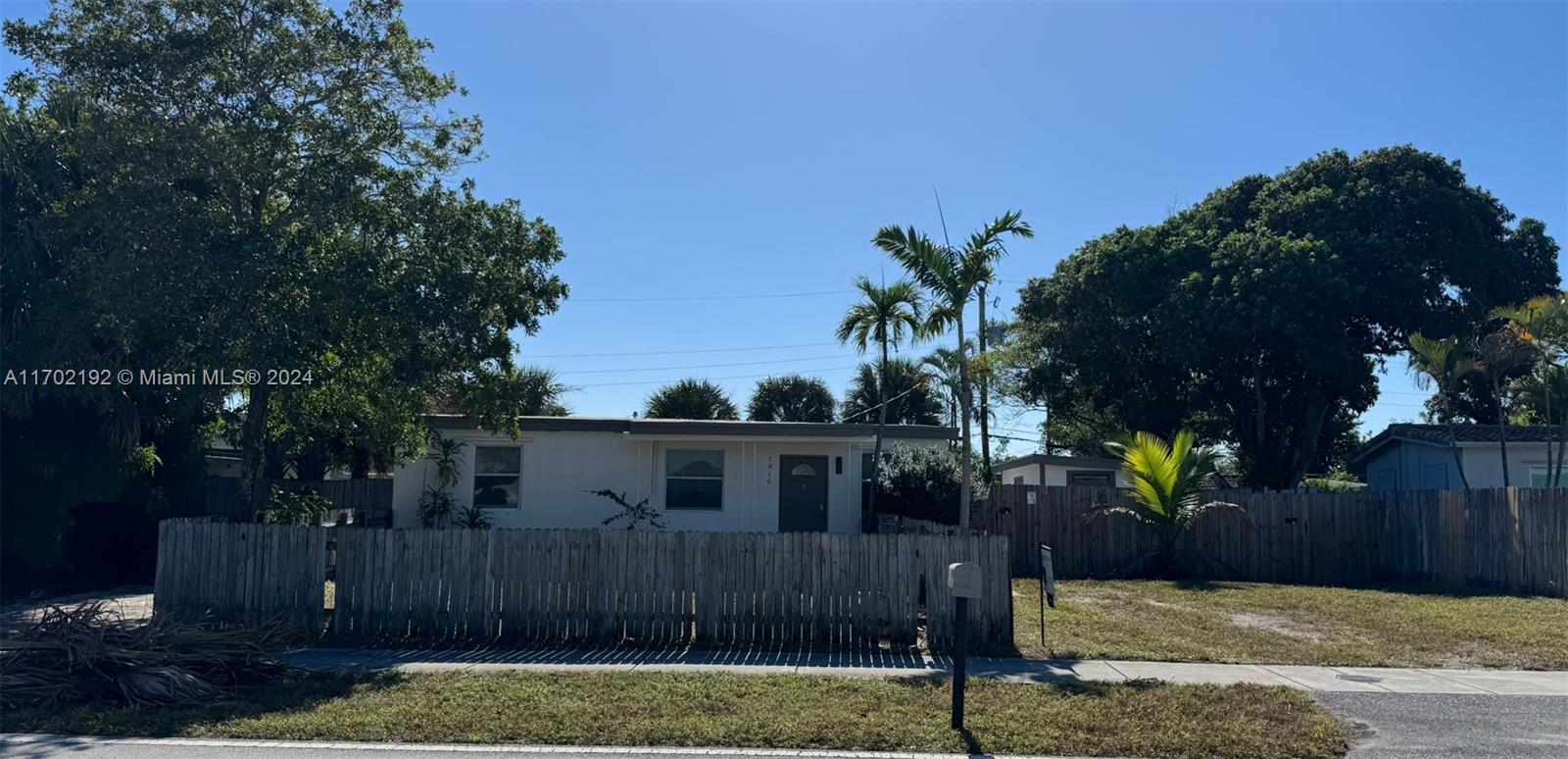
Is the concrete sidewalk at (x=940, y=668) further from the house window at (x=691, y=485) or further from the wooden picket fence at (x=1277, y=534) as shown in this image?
the house window at (x=691, y=485)

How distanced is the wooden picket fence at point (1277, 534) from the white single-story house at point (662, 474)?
10.6ft

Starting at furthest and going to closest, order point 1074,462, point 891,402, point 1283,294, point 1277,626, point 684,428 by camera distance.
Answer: point 891,402 → point 1074,462 → point 1283,294 → point 684,428 → point 1277,626

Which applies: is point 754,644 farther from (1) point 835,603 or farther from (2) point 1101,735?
(2) point 1101,735

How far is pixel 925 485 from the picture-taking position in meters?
21.0

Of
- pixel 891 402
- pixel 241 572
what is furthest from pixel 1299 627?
pixel 891 402

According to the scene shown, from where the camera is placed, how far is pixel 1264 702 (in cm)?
847

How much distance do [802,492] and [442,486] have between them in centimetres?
654

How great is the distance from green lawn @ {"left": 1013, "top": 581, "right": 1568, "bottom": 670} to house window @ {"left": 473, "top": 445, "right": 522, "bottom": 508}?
914 centimetres

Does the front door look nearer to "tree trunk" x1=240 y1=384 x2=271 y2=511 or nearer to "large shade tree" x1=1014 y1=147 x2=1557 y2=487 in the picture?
"tree trunk" x1=240 y1=384 x2=271 y2=511

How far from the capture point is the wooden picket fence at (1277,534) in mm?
18688

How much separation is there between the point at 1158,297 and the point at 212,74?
897 inches

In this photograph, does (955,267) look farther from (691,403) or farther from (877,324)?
(691,403)

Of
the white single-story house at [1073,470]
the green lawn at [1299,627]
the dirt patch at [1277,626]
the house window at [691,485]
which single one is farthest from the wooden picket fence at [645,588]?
the white single-story house at [1073,470]

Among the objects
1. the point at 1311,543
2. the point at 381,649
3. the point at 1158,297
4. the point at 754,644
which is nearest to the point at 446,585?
the point at 381,649
